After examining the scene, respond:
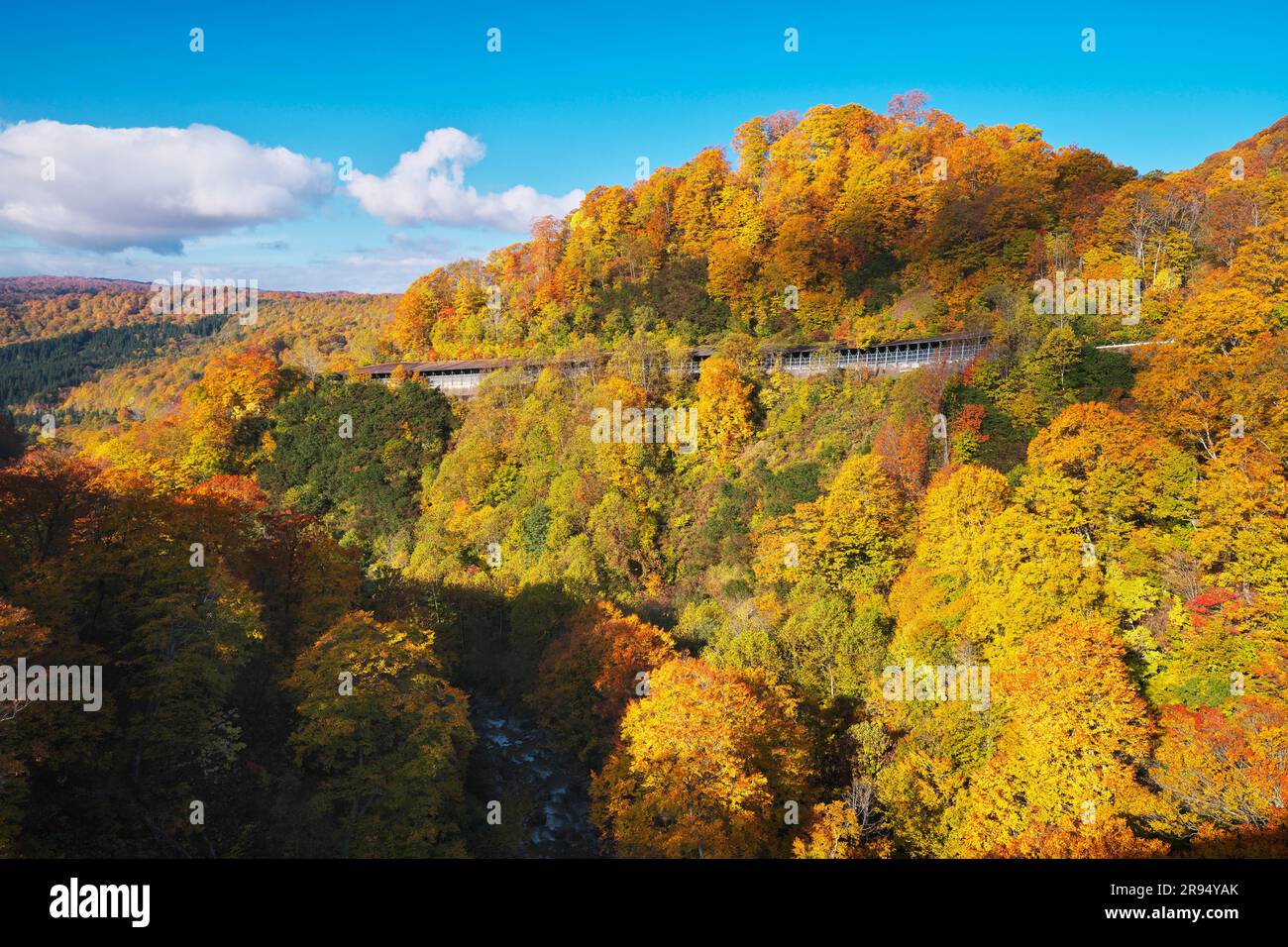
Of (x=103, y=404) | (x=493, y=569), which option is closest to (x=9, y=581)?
(x=493, y=569)

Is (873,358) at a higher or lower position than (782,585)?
higher

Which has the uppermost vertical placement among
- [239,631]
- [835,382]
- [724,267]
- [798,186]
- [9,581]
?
[798,186]

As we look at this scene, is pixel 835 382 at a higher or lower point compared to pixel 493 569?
higher

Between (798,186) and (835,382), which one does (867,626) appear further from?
(798,186)

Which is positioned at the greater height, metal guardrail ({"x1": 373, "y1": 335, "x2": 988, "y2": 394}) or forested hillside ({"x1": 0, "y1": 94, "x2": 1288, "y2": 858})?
metal guardrail ({"x1": 373, "y1": 335, "x2": 988, "y2": 394})

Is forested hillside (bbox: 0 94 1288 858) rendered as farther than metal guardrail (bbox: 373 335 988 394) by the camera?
No

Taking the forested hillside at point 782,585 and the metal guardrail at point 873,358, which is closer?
the forested hillside at point 782,585

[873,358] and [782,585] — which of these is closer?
[782,585]
